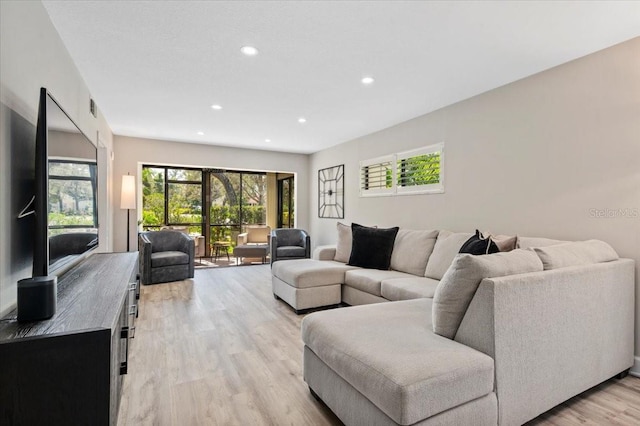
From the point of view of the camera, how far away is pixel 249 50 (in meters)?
2.59

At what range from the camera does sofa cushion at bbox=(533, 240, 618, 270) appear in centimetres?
190

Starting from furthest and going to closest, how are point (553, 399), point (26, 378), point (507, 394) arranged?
point (553, 399)
point (507, 394)
point (26, 378)

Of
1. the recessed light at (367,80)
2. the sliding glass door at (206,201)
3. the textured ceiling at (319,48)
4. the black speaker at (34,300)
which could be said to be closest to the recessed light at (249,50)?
the textured ceiling at (319,48)

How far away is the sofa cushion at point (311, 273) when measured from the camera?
3.59 meters

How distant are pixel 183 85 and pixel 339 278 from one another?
2.67 metres

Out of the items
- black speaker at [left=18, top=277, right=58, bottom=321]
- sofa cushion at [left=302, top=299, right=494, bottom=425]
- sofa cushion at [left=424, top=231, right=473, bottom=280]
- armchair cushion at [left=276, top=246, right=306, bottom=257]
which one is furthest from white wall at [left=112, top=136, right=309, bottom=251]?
sofa cushion at [left=302, top=299, right=494, bottom=425]

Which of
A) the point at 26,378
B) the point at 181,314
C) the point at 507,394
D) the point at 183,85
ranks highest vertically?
the point at 183,85

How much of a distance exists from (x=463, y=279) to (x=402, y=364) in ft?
1.80

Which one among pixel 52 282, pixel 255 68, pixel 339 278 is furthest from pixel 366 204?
pixel 52 282

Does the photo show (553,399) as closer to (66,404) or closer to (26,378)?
(66,404)

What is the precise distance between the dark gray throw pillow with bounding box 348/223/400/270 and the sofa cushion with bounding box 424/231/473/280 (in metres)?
0.54

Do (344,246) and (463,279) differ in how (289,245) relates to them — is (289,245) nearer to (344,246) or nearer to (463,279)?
(344,246)

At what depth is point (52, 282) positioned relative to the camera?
1.38 meters

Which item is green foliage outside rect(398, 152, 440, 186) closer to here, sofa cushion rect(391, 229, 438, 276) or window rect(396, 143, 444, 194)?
window rect(396, 143, 444, 194)
